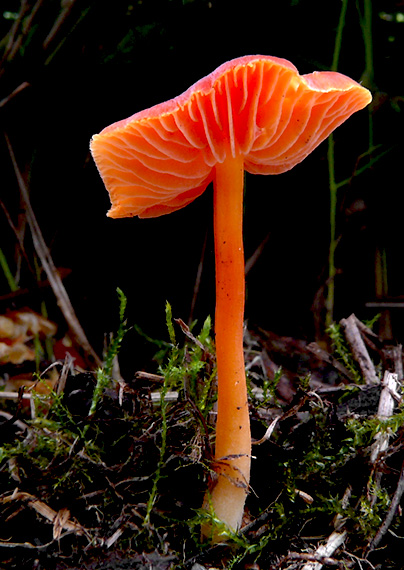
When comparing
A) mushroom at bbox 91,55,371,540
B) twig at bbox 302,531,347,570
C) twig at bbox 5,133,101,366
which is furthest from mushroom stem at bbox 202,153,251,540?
twig at bbox 5,133,101,366

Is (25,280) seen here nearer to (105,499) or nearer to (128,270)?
(128,270)

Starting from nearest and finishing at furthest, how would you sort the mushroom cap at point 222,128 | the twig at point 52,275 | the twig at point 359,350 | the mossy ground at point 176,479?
the mushroom cap at point 222,128 → the mossy ground at point 176,479 → the twig at point 359,350 → the twig at point 52,275

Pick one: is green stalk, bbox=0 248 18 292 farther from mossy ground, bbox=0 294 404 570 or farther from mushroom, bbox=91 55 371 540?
mushroom, bbox=91 55 371 540

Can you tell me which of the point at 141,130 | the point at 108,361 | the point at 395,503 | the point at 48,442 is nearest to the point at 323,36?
the point at 141,130

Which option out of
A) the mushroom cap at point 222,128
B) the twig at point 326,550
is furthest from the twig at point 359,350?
the mushroom cap at point 222,128

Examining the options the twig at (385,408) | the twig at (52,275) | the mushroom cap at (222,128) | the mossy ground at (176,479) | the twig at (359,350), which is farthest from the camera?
the twig at (52,275)

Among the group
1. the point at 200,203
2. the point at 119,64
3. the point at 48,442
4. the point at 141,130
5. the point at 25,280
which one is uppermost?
the point at 119,64

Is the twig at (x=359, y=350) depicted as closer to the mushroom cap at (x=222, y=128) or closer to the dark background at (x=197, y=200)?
the dark background at (x=197, y=200)

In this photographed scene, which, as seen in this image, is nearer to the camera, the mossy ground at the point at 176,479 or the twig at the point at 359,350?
the mossy ground at the point at 176,479
